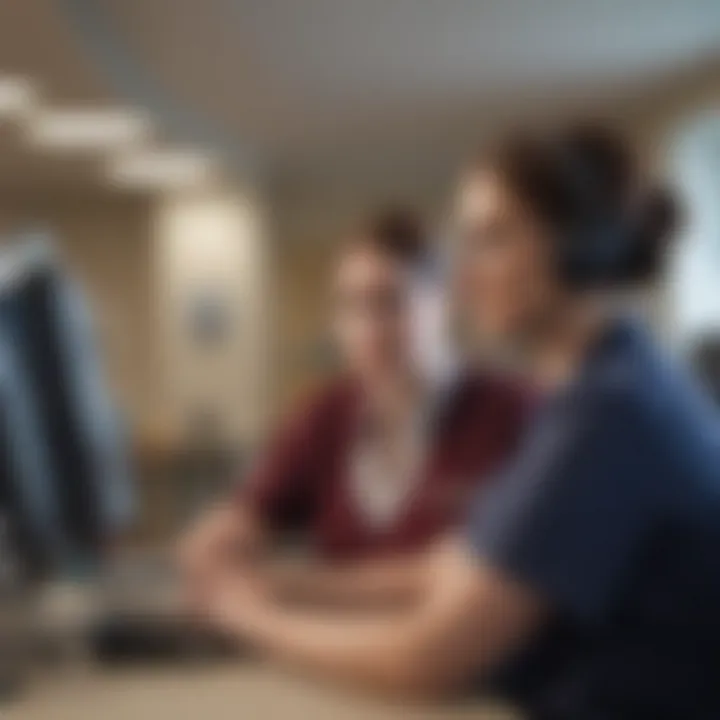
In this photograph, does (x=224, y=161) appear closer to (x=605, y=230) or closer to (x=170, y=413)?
(x=170, y=413)

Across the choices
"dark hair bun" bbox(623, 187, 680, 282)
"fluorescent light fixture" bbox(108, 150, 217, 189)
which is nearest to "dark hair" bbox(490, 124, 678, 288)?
"dark hair bun" bbox(623, 187, 680, 282)

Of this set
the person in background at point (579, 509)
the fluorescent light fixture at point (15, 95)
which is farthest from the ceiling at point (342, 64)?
the person in background at point (579, 509)

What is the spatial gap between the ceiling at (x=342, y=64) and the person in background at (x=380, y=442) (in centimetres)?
13

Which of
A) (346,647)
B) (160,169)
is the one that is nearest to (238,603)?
(346,647)

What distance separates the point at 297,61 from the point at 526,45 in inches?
5.7

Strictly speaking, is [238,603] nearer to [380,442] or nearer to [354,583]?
[354,583]

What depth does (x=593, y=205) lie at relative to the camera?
1.83 feet

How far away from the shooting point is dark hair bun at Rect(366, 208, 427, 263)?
86 centimetres

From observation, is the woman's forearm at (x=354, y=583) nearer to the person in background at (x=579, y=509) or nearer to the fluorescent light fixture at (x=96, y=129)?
the person in background at (x=579, y=509)

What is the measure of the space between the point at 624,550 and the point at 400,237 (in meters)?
0.41

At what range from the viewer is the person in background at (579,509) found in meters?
0.50

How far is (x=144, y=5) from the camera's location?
0.51 metres

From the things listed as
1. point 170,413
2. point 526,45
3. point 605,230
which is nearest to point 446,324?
point 526,45

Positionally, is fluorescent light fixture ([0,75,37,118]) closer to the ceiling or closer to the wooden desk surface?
the ceiling
